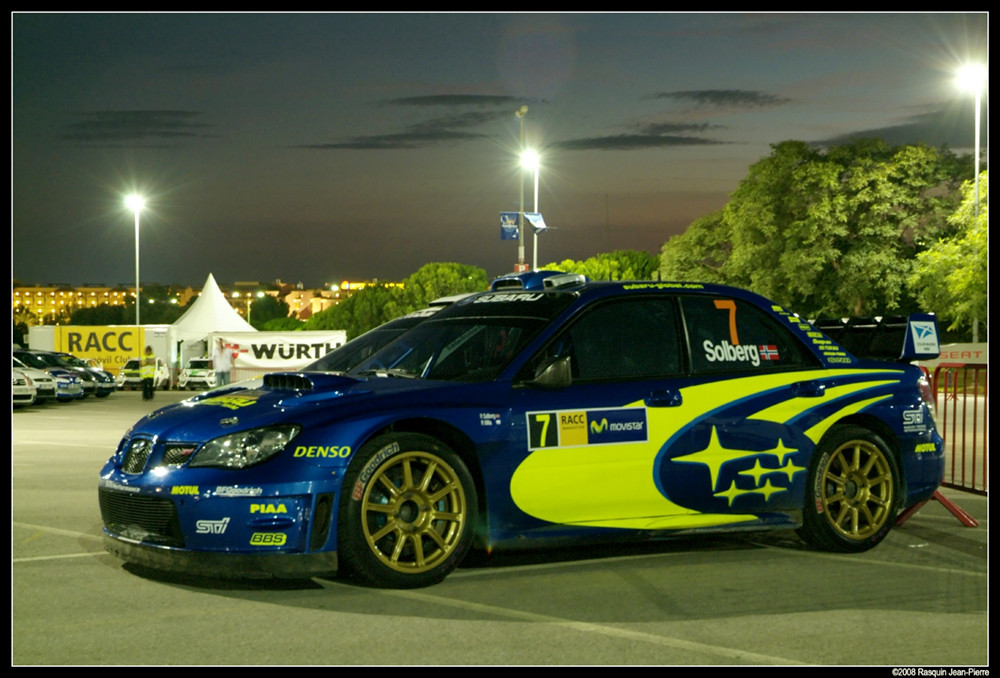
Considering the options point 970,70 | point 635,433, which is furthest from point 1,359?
point 970,70

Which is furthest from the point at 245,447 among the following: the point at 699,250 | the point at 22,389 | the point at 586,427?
the point at 699,250

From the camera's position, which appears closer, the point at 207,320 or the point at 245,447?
the point at 245,447

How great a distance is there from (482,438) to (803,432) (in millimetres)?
2146

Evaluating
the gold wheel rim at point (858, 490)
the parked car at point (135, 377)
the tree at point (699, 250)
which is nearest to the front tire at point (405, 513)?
the gold wheel rim at point (858, 490)

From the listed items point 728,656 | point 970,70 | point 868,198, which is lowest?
point 728,656

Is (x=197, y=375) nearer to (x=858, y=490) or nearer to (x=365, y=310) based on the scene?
(x=858, y=490)

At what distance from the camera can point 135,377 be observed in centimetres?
4150

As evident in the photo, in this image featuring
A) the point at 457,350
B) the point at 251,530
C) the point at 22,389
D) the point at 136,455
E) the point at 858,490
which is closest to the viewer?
the point at 251,530

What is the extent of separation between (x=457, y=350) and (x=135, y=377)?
36962 millimetres

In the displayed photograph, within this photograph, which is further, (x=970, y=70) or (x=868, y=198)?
(x=868, y=198)

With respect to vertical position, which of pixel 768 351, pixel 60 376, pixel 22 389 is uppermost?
pixel 768 351

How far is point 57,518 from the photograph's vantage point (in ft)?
27.9
